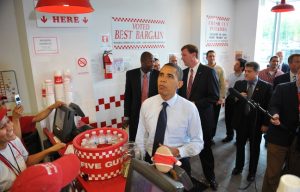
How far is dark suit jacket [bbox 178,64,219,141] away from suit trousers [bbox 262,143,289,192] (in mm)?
639

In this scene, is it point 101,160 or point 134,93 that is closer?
point 101,160

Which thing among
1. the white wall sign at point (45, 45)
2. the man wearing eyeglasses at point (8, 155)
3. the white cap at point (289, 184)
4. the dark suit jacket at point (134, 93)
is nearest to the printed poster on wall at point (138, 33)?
the dark suit jacket at point (134, 93)

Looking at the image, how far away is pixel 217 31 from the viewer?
450 centimetres

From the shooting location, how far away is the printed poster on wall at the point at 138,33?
3207 millimetres

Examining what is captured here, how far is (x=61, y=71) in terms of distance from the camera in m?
2.55

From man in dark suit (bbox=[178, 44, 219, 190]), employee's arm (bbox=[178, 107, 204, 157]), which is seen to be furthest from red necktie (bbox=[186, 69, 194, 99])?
employee's arm (bbox=[178, 107, 204, 157])

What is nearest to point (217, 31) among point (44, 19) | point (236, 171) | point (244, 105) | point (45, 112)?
point (244, 105)

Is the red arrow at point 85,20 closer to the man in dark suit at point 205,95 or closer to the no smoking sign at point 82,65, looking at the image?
the no smoking sign at point 82,65

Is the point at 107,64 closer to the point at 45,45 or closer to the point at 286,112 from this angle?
the point at 45,45

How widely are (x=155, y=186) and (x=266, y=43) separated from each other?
5377 mm

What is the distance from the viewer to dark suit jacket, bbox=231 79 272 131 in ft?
8.59

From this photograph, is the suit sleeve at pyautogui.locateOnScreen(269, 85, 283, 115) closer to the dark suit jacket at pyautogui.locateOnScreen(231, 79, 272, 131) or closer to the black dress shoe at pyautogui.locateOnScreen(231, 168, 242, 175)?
the dark suit jacket at pyautogui.locateOnScreen(231, 79, 272, 131)

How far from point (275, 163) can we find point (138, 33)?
2495mm

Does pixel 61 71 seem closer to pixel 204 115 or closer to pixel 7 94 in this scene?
pixel 7 94
